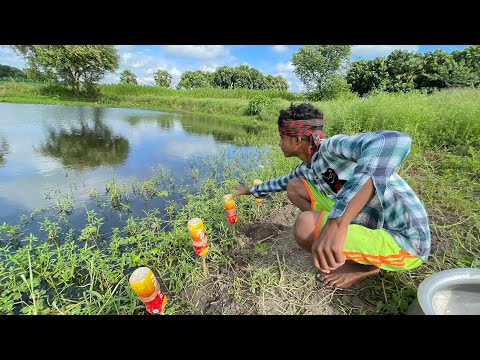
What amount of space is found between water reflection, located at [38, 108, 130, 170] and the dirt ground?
3.71m

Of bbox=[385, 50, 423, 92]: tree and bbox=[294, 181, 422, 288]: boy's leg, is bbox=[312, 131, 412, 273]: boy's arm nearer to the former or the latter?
bbox=[294, 181, 422, 288]: boy's leg

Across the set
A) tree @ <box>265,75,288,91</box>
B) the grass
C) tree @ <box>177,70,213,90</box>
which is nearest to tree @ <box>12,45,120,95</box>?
the grass

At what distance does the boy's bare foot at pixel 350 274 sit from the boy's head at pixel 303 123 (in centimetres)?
85

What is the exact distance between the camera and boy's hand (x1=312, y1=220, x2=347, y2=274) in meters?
1.01

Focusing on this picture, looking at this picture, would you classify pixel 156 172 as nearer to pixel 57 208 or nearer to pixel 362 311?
pixel 57 208

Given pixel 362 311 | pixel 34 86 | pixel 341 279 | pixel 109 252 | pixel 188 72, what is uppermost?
pixel 188 72

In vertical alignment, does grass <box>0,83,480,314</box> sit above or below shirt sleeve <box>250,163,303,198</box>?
below

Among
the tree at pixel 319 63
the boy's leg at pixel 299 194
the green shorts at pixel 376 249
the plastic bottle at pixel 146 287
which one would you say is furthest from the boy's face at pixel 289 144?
the tree at pixel 319 63

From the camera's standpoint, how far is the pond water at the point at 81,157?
3004 mm

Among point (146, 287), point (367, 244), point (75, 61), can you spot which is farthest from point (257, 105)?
point (75, 61)

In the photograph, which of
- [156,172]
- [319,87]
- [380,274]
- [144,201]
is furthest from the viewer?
[319,87]
